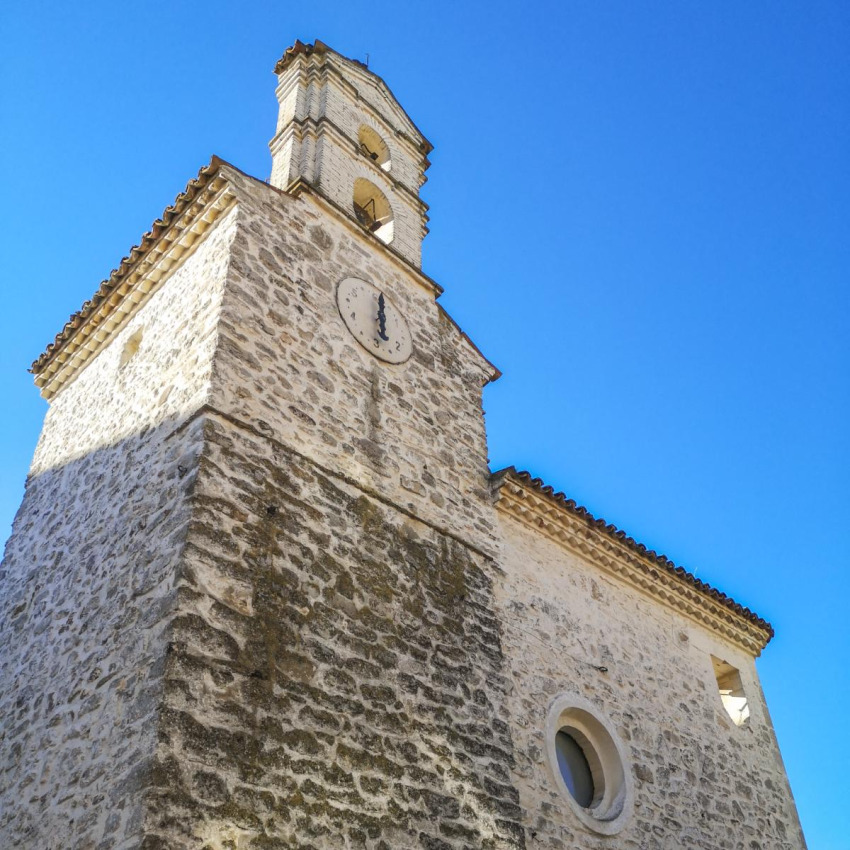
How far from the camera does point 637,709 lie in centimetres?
865

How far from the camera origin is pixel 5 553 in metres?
7.78

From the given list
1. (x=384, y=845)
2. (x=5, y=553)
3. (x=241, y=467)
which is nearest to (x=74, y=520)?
(x=5, y=553)

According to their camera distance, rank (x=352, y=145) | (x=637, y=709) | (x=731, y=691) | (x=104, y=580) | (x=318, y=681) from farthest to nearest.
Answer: (x=731, y=691)
(x=352, y=145)
(x=637, y=709)
(x=104, y=580)
(x=318, y=681)

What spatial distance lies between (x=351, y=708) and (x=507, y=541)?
328 cm

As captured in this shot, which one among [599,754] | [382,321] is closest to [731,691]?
[599,754]

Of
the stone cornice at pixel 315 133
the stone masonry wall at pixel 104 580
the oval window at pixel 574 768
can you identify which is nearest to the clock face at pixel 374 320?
the stone masonry wall at pixel 104 580

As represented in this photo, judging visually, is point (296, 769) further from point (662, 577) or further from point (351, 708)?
point (662, 577)

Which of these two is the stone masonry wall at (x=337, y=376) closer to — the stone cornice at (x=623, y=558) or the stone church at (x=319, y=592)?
the stone church at (x=319, y=592)

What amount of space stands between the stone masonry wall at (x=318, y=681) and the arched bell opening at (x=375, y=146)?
229 inches

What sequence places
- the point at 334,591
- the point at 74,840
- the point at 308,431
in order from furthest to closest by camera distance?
the point at 308,431
the point at 334,591
the point at 74,840

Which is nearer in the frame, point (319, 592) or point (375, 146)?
point (319, 592)

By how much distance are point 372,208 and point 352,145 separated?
2.60 feet

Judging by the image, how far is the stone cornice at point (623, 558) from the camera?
340 inches

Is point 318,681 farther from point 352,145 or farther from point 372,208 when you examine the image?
point 352,145
